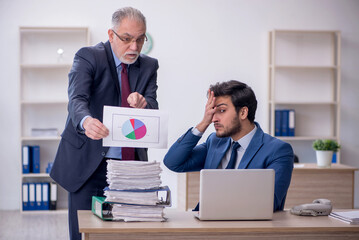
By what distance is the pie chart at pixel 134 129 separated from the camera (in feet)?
6.68

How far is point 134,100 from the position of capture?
218cm

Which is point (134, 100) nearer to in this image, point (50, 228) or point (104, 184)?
point (104, 184)

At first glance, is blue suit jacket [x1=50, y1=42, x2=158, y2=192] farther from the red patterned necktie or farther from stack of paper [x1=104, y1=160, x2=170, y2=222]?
stack of paper [x1=104, y1=160, x2=170, y2=222]

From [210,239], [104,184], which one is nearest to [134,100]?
[104,184]

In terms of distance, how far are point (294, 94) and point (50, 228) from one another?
336 cm

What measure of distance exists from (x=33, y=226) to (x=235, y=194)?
3.59m

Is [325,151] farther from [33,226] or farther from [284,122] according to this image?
[33,226]

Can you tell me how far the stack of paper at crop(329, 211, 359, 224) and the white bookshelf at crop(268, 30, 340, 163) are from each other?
4.22m

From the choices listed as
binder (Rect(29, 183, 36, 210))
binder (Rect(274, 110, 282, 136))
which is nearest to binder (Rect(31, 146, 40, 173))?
binder (Rect(29, 183, 36, 210))

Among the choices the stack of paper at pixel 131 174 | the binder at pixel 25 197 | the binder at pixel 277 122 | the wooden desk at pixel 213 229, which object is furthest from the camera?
the binder at pixel 277 122

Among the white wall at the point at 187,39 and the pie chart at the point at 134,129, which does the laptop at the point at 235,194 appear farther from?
the white wall at the point at 187,39

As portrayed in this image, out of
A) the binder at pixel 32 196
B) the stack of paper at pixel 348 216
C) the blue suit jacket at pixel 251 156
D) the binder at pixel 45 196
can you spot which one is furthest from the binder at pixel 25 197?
the stack of paper at pixel 348 216

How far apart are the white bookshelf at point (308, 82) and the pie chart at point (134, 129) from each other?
4.51 metres

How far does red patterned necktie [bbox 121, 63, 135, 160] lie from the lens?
7.61ft
